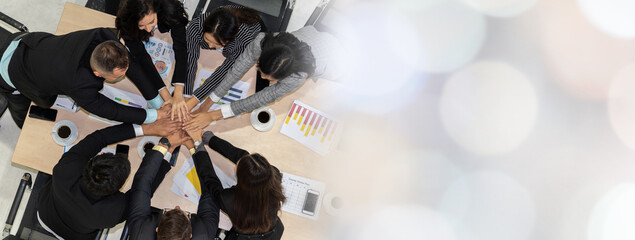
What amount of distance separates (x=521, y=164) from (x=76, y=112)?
3058 mm

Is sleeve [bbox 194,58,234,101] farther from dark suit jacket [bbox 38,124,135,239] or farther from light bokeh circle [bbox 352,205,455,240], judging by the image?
light bokeh circle [bbox 352,205,455,240]

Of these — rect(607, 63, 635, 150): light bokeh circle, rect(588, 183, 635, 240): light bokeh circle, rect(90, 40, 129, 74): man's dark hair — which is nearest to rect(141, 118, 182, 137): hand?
rect(90, 40, 129, 74): man's dark hair

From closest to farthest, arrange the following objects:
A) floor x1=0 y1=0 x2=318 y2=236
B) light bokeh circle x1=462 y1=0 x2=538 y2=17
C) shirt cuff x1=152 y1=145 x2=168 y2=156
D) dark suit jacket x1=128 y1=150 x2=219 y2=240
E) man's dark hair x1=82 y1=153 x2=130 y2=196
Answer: man's dark hair x1=82 y1=153 x2=130 y2=196
dark suit jacket x1=128 y1=150 x2=219 y2=240
shirt cuff x1=152 y1=145 x2=168 y2=156
floor x1=0 y1=0 x2=318 y2=236
light bokeh circle x1=462 y1=0 x2=538 y2=17

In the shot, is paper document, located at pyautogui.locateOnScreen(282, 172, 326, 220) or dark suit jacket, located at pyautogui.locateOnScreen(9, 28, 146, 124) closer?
dark suit jacket, located at pyautogui.locateOnScreen(9, 28, 146, 124)

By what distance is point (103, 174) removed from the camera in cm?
171

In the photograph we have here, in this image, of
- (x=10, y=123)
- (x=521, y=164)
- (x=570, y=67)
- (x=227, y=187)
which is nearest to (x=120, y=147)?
(x=227, y=187)

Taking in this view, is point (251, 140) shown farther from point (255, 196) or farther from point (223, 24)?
point (223, 24)

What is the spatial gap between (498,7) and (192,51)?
2.62 metres

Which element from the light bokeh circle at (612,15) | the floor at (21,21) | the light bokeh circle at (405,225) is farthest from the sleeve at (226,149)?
the light bokeh circle at (612,15)

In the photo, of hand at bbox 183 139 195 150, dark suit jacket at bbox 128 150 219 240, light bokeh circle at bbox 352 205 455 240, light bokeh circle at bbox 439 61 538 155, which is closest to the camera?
dark suit jacket at bbox 128 150 219 240

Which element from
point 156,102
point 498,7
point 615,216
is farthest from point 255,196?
point 615,216

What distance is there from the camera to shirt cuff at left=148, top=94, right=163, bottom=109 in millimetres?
2061

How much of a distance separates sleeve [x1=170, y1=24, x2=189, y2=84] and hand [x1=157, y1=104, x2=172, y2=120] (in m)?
0.13

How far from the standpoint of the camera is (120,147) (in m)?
1.97
